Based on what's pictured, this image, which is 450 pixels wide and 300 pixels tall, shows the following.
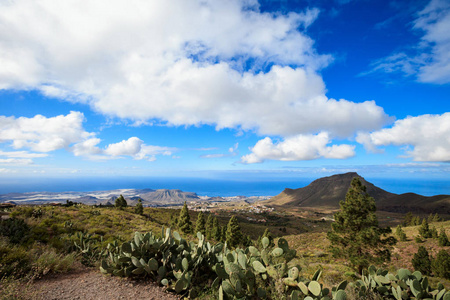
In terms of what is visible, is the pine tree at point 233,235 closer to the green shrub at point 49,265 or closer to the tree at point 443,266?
the tree at point 443,266

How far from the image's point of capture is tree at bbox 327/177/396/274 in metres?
16.3

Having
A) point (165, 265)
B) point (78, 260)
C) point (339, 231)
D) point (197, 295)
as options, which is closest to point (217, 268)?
point (197, 295)

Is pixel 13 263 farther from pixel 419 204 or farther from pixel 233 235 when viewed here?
pixel 419 204

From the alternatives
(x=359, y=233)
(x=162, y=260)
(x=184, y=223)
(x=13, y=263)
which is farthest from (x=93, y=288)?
(x=184, y=223)

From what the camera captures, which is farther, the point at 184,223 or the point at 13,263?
the point at 184,223

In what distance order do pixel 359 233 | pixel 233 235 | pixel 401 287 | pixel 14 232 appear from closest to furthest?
pixel 401 287, pixel 14 232, pixel 359 233, pixel 233 235

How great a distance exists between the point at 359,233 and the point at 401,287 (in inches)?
579

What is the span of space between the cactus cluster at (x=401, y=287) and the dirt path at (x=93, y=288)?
5279 mm

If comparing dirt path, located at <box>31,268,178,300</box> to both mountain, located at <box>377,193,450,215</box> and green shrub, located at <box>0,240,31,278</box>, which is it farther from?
mountain, located at <box>377,193,450,215</box>

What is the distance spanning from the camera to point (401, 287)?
478 cm

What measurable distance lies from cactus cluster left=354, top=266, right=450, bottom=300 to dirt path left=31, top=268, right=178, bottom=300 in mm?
5279

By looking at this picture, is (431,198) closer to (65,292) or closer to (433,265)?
(433,265)

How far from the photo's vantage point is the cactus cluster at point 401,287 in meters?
4.46

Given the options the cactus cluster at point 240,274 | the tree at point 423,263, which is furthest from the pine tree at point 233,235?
the cactus cluster at point 240,274
